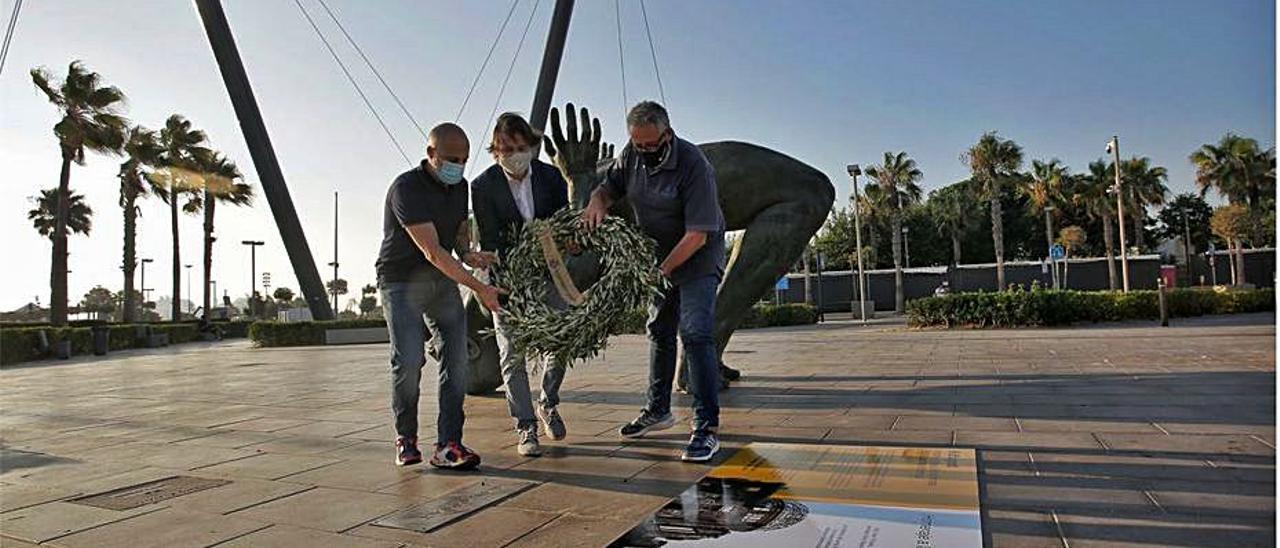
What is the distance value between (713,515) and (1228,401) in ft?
13.5

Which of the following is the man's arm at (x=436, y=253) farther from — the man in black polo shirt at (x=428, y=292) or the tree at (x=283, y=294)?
→ the tree at (x=283, y=294)

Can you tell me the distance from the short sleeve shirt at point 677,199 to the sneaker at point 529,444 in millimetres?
1031

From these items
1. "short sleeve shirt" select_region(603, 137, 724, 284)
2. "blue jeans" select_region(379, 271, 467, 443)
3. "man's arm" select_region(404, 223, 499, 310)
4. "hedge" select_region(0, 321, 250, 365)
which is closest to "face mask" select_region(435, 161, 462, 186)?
"man's arm" select_region(404, 223, 499, 310)

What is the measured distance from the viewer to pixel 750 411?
536 cm

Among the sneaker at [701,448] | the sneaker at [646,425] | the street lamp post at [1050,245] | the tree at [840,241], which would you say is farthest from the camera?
the tree at [840,241]

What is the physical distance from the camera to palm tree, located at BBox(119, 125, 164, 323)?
1302 inches

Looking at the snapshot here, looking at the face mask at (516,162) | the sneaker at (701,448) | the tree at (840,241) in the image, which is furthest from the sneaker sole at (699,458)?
the tree at (840,241)

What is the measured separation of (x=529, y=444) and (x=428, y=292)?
89cm

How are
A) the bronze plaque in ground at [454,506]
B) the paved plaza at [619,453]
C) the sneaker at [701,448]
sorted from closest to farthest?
the paved plaza at [619,453] < the bronze plaque in ground at [454,506] < the sneaker at [701,448]

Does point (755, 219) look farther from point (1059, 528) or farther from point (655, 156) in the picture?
point (1059, 528)

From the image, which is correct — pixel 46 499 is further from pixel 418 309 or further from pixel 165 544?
pixel 418 309

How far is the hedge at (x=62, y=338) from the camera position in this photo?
1983 cm

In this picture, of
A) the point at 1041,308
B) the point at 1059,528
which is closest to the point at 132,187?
the point at 1041,308

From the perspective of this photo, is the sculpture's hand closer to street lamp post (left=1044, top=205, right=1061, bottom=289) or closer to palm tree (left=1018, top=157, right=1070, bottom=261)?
street lamp post (left=1044, top=205, right=1061, bottom=289)
